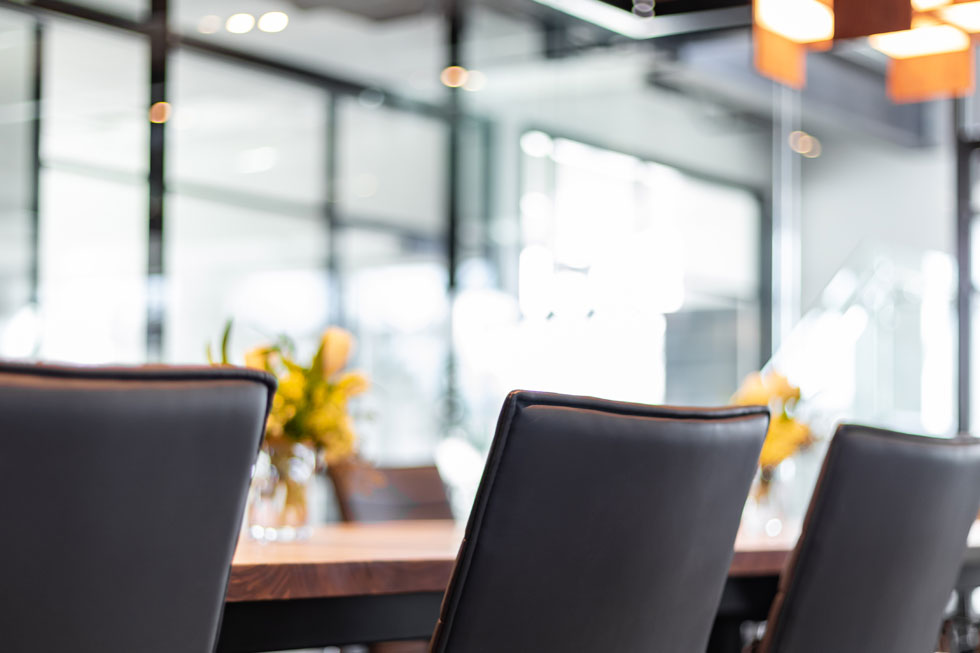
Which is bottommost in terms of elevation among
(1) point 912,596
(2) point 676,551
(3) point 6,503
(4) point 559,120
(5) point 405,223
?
(1) point 912,596

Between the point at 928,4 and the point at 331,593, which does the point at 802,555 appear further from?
the point at 928,4

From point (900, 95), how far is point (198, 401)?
3187mm

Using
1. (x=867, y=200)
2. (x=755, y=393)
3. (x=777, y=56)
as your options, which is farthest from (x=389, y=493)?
(x=867, y=200)

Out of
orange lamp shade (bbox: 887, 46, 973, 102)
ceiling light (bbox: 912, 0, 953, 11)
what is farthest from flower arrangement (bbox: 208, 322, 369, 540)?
orange lamp shade (bbox: 887, 46, 973, 102)

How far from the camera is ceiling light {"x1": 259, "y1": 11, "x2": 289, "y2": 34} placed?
5.61m

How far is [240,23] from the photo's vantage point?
550cm

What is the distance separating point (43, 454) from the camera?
3.57 feet

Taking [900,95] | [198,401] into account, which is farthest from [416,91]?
[198,401]

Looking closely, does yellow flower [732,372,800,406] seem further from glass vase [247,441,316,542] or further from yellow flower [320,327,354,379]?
glass vase [247,441,316,542]

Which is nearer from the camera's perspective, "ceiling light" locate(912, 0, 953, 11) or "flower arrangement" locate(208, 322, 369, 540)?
"flower arrangement" locate(208, 322, 369, 540)

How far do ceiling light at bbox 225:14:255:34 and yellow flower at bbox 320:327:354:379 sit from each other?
124 inches

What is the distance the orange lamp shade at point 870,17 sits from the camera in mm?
2891

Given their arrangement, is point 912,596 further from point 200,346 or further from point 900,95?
point 200,346

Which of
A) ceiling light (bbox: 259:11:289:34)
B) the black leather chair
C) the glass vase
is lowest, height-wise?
the glass vase
